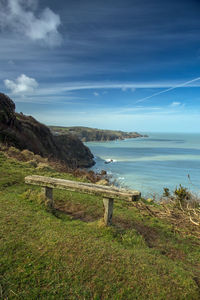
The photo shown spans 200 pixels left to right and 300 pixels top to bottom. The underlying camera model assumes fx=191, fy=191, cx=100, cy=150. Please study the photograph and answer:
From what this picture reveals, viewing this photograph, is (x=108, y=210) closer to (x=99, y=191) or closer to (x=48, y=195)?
(x=99, y=191)

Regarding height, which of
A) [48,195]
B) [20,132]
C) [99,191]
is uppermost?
[20,132]

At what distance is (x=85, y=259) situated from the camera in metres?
3.42

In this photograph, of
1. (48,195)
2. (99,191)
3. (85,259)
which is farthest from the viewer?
(48,195)

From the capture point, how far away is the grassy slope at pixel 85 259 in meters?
2.91

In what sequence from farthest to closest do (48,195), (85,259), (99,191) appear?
(48,195), (99,191), (85,259)

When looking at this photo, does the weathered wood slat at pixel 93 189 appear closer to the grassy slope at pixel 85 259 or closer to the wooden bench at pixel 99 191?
the wooden bench at pixel 99 191

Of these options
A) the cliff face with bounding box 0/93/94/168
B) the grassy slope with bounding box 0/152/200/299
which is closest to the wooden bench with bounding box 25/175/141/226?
the grassy slope with bounding box 0/152/200/299

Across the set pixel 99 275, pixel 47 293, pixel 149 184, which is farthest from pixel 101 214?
pixel 149 184

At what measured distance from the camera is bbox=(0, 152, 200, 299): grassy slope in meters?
2.91

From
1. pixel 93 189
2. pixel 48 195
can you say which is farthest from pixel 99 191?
pixel 48 195

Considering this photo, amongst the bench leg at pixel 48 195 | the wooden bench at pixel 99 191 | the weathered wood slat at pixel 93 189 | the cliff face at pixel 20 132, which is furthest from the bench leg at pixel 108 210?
the cliff face at pixel 20 132

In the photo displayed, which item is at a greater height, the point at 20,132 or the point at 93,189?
the point at 20,132

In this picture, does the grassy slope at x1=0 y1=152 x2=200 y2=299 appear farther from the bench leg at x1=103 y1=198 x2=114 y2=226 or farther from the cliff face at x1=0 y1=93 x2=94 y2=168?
the cliff face at x1=0 y1=93 x2=94 y2=168

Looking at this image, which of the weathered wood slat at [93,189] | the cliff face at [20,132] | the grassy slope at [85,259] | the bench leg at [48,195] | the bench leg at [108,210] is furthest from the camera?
the cliff face at [20,132]
